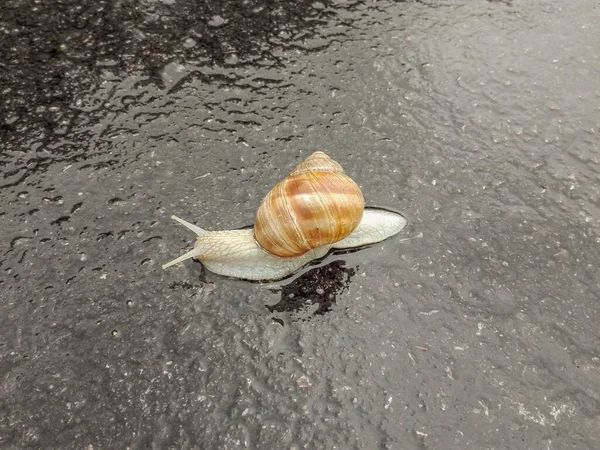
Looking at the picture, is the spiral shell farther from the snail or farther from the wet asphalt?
the wet asphalt

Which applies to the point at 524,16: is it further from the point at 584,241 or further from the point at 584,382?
the point at 584,382

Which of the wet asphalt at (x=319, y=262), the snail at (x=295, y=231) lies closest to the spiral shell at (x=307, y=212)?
the snail at (x=295, y=231)

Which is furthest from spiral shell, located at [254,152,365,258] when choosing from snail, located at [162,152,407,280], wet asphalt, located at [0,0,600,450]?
wet asphalt, located at [0,0,600,450]

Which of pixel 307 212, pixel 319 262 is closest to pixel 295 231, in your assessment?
pixel 307 212

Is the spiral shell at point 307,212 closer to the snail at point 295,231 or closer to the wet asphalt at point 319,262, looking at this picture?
the snail at point 295,231

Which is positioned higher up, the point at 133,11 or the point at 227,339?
the point at 133,11

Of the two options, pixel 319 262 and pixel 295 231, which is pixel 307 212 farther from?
pixel 319 262

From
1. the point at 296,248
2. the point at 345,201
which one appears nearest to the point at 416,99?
the point at 345,201
